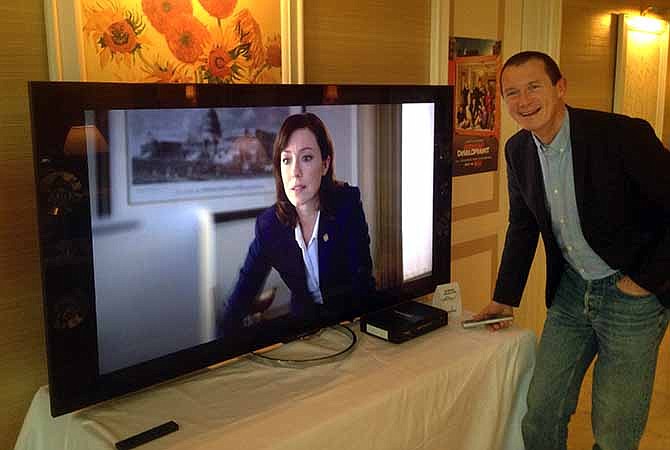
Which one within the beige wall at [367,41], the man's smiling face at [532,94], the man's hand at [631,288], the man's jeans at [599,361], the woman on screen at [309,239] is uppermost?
the beige wall at [367,41]

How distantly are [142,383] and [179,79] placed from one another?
81cm

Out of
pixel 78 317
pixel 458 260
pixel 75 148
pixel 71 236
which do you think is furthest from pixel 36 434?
pixel 458 260

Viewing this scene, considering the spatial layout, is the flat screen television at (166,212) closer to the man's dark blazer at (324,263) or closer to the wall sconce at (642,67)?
the man's dark blazer at (324,263)

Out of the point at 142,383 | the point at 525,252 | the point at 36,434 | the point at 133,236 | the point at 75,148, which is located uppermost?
the point at 75,148

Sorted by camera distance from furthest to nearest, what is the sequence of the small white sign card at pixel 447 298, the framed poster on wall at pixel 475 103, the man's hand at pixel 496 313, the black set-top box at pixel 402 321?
the framed poster on wall at pixel 475 103 < the small white sign card at pixel 447 298 < the man's hand at pixel 496 313 < the black set-top box at pixel 402 321

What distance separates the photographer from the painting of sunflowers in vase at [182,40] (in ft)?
5.52

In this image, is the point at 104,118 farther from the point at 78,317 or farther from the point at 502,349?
the point at 502,349

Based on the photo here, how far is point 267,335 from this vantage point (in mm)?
1854

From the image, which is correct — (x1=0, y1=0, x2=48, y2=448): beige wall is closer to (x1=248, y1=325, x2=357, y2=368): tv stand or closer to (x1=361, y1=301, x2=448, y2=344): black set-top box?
(x1=248, y1=325, x2=357, y2=368): tv stand

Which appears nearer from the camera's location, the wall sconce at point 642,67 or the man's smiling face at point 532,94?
the man's smiling face at point 532,94

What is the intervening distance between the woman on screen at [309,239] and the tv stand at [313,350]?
0.07 m

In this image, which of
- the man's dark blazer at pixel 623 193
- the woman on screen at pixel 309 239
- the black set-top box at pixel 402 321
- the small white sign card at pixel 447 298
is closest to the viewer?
the woman on screen at pixel 309 239

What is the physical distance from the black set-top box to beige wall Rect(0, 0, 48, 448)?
0.94m

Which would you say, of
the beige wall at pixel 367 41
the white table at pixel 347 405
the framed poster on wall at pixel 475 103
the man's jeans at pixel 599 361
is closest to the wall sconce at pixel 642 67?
the framed poster on wall at pixel 475 103
